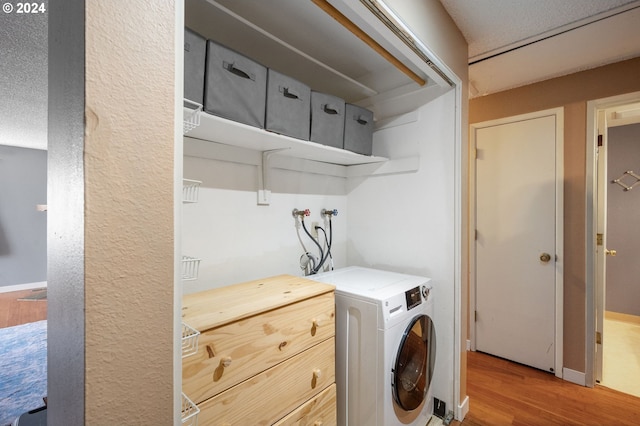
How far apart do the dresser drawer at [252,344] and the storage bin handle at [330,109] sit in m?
1.05

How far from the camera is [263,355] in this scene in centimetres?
115

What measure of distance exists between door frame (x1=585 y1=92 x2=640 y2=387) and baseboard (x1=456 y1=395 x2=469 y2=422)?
1.09m

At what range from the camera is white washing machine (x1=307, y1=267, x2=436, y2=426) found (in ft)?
4.65

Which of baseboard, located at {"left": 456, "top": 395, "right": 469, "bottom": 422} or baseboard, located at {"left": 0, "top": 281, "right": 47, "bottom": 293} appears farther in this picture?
baseboard, located at {"left": 0, "top": 281, "right": 47, "bottom": 293}

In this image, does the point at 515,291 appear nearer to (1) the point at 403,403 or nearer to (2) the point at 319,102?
(1) the point at 403,403

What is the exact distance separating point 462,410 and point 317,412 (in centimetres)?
109

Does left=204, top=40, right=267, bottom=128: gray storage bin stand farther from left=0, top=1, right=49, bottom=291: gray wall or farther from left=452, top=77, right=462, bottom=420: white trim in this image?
left=0, top=1, right=49, bottom=291: gray wall

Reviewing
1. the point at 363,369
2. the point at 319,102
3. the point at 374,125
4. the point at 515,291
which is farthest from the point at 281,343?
the point at 515,291

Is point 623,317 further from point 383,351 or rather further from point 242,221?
point 242,221

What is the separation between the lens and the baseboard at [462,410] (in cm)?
181

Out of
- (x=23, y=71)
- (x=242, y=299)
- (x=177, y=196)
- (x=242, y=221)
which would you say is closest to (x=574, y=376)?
(x=242, y=299)

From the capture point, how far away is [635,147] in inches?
127

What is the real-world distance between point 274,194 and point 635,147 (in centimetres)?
423

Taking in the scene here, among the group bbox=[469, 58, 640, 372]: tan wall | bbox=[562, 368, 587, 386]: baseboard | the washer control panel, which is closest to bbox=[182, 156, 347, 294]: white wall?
the washer control panel
